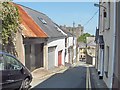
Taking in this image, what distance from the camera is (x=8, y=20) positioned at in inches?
720

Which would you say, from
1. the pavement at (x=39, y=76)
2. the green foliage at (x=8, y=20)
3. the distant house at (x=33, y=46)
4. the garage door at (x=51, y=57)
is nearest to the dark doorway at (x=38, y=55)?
the distant house at (x=33, y=46)

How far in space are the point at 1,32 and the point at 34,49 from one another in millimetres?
9034

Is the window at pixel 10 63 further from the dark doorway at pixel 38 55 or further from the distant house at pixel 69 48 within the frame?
the distant house at pixel 69 48

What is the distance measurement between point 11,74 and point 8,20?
8.33 meters

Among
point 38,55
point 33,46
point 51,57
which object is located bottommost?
point 51,57

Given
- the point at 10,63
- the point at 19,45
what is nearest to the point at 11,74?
the point at 10,63

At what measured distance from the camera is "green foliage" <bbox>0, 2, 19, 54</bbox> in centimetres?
1770

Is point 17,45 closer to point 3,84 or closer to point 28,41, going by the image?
point 28,41

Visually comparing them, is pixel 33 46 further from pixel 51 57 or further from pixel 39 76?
pixel 51 57

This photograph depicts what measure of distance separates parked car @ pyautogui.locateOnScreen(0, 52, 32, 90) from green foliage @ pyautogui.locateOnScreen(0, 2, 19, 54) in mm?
6639

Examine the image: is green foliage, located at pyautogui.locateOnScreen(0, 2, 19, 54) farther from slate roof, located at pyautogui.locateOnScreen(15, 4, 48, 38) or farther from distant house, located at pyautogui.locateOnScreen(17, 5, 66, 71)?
slate roof, located at pyautogui.locateOnScreen(15, 4, 48, 38)

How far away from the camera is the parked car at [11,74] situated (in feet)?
33.0

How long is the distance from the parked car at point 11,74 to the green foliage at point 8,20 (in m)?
6.64

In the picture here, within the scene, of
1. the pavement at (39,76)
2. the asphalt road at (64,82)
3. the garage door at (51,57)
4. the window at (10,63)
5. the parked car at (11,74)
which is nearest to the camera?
the parked car at (11,74)
